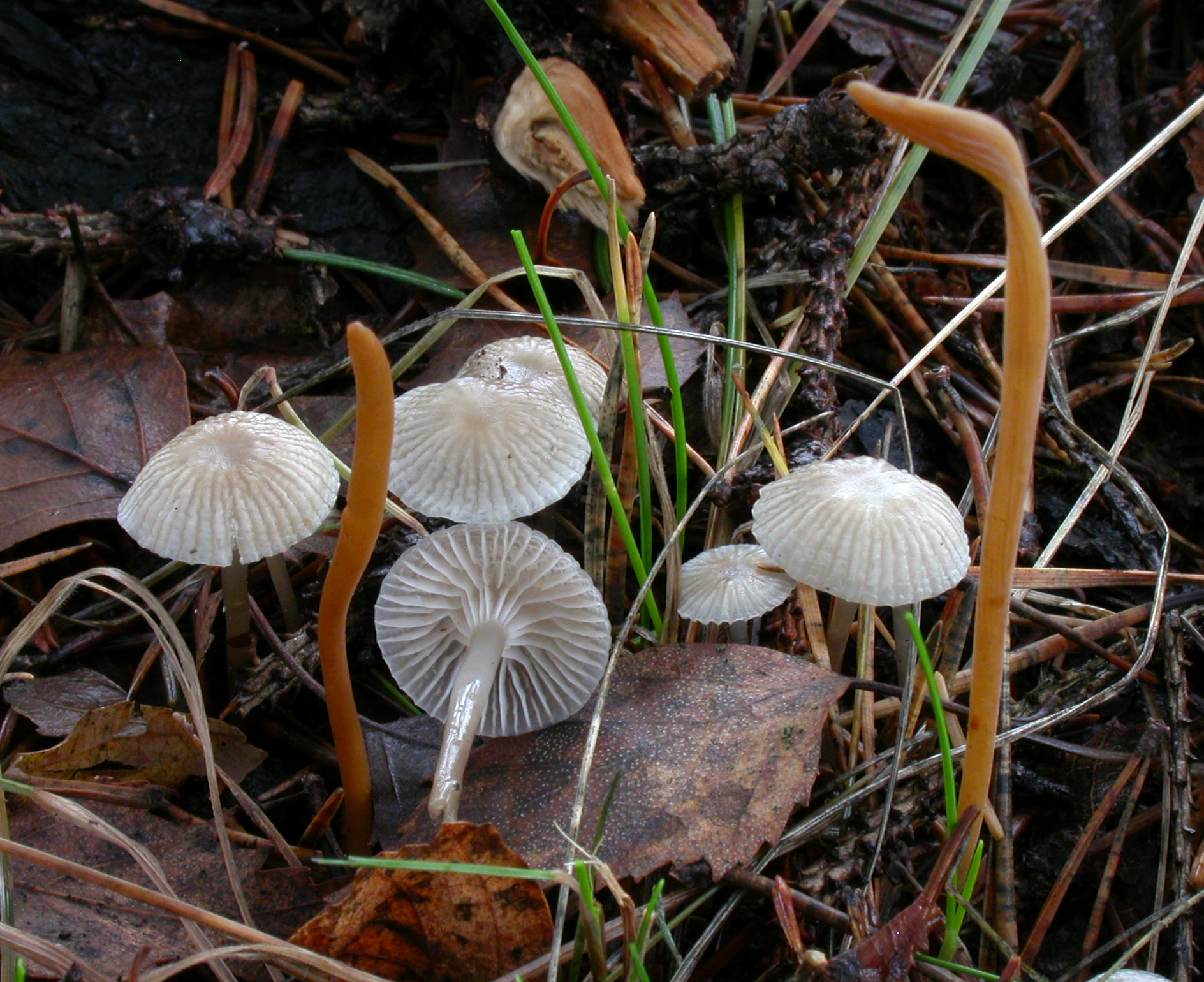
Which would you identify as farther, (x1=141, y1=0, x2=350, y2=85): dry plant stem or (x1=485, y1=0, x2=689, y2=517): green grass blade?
(x1=141, y1=0, x2=350, y2=85): dry plant stem

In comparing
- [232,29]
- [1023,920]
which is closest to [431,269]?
[232,29]

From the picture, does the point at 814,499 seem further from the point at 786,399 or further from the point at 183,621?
the point at 183,621

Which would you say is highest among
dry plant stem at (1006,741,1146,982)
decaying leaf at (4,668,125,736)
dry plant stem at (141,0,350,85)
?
dry plant stem at (141,0,350,85)

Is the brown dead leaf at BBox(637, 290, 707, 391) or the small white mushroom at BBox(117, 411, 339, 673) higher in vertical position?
the brown dead leaf at BBox(637, 290, 707, 391)

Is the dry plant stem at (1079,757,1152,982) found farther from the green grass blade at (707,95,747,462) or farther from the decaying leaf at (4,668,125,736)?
the decaying leaf at (4,668,125,736)

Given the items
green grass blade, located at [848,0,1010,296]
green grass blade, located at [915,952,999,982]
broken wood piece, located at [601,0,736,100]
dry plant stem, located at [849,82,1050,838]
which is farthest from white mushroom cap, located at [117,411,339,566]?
broken wood piece, located at [601,0,736,100]

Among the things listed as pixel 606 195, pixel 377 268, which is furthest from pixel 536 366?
pixel 377 268
